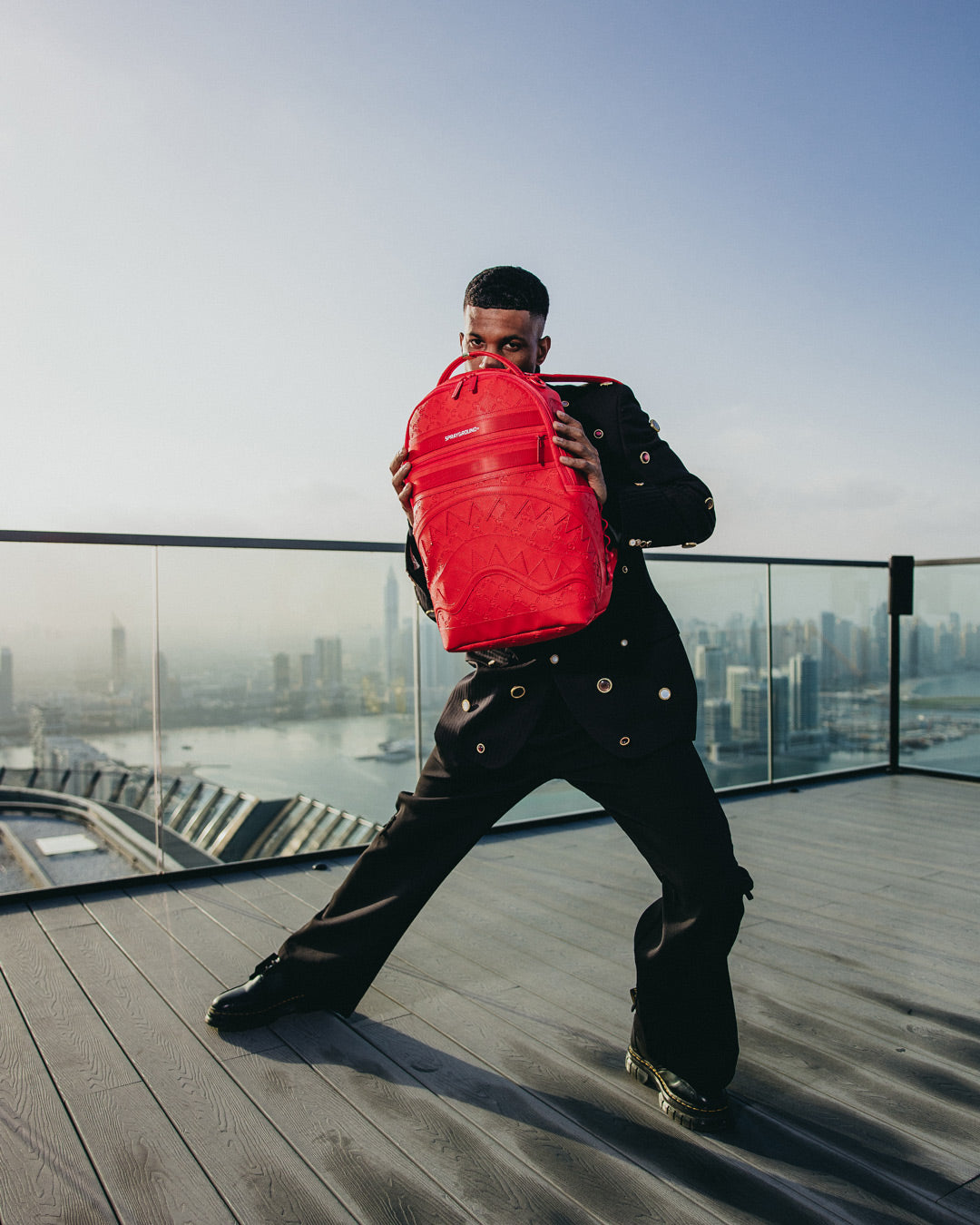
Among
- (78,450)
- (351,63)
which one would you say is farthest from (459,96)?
(78,450)

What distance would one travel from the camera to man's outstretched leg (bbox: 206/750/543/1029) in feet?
4.58

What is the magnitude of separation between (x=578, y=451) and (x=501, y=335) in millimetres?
307

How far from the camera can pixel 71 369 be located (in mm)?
27016

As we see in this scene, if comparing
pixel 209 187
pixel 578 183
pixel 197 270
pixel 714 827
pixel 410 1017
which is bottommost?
pixel 410 1017

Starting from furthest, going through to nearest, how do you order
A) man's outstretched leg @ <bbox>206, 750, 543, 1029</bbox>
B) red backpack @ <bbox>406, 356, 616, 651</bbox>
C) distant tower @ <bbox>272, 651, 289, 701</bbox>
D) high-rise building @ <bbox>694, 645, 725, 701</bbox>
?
distant tower @ <bbox>272, 651, 289, 701</bbox> → high-rise building @ <bbox>694, 645, 725, 701</bbox> → man's outstretched leg @ <bbox>206, 750, 543, 1029</bbox> → red backpack @ <bbox>406, 356, 616, 651</bbox>

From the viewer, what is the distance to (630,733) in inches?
47.8

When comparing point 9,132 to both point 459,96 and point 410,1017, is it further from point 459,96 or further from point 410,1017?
point 410,1017

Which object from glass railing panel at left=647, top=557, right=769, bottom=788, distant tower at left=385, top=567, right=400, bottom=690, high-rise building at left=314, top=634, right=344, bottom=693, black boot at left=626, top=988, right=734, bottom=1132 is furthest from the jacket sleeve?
high-rise building at left=314, top=634, right=344, bottom=693

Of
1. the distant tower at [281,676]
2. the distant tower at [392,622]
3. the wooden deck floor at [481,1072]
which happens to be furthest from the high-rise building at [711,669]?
the distant tower at [281,676]

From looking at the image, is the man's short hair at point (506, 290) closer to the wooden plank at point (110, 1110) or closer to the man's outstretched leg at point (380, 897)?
the man's outstretched leg at point (380, 897)

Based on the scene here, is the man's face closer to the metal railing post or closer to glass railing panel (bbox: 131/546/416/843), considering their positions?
glass railing panel (bbox: 131/546/416/843)

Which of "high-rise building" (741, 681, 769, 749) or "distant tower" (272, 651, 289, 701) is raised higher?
"high-rise building" (741, 681, 769, 749)

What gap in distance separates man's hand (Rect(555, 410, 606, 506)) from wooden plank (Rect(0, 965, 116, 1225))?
1.18 m

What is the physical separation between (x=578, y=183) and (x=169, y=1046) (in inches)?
233
